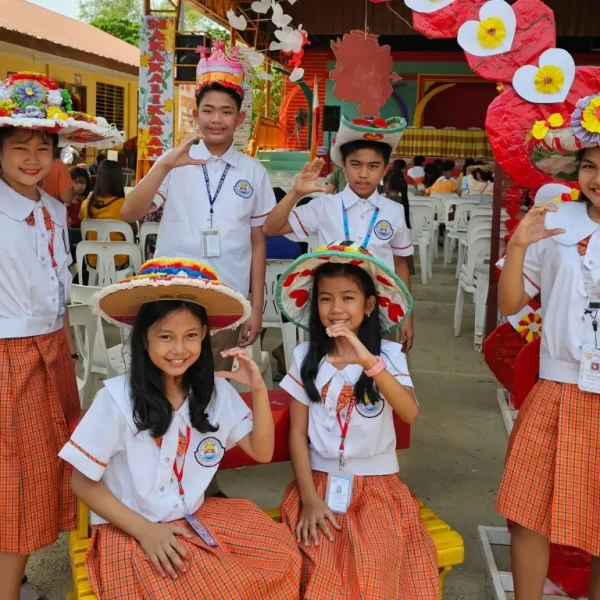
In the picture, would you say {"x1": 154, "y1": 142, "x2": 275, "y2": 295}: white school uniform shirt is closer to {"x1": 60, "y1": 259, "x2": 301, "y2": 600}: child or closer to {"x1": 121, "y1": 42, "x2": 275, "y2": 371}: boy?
{"x1": 121, "y1": 42, "x2": 275, "y2": 371}: boy

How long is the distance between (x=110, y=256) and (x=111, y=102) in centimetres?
1649

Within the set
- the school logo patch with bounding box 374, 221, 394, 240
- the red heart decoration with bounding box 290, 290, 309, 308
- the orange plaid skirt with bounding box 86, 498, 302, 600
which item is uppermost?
the school logo patch with bounding box 374, 221, 394, 240

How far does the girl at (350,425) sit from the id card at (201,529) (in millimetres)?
257

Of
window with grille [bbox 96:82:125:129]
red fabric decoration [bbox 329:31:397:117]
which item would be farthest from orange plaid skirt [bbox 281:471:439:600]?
window with grille [bbox 96:82:125:129]

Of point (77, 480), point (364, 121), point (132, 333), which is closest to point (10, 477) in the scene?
point (77, 480)

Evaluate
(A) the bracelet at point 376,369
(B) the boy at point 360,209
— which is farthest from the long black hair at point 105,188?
(A) the bracelet at point 376,369

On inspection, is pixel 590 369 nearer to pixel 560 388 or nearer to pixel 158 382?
pixel 560 388

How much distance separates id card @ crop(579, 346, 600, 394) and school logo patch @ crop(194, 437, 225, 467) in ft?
3.09

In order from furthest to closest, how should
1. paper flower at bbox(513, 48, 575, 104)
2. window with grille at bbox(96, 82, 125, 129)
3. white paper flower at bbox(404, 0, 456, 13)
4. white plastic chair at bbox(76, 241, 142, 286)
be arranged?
window with grille at bbox(96, 82, 125, 129) < white plastic chair at bbox(76, 241, 142, 286) < white paper flower at bbox(404, 0, 456, 13) < paper flower at bbox(513, 48, 575, 104)

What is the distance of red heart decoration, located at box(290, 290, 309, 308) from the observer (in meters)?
2.23

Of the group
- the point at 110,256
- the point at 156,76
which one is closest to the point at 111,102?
the point at 156,76

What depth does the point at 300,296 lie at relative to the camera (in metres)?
2.25

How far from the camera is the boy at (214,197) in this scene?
Answer: 8.39 ft

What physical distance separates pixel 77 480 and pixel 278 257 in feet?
7.87
